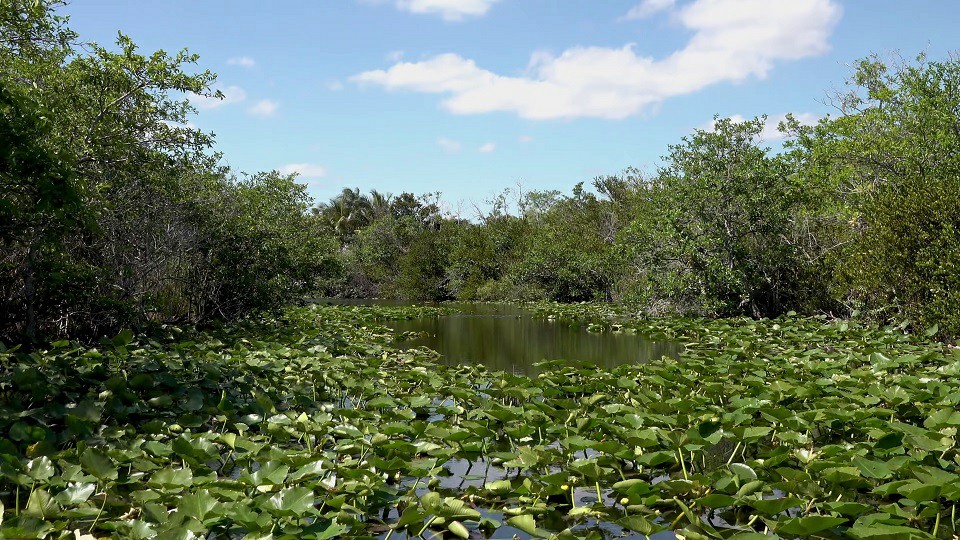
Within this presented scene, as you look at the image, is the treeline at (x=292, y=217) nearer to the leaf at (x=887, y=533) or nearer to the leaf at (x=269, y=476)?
the leaf at (x=269, y=476)

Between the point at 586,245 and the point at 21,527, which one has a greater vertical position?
the point at 586,245

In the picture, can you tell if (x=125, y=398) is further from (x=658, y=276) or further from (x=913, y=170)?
(x=913, y=170)

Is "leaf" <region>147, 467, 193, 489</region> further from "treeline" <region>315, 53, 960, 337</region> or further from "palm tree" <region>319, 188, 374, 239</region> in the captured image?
"palm tree" <region>319, 188, 374, 239</region>

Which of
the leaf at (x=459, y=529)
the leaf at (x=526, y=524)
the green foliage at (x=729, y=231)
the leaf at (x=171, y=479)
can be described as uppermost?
the green foliage at (x=729, y=231)

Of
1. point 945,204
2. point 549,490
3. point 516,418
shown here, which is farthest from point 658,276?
point 549,490

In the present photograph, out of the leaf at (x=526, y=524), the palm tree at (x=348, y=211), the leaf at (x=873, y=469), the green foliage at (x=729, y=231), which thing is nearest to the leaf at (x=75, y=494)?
the leaf at (x=526, y=524)

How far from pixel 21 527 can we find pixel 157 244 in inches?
358

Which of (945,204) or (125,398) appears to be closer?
(125,398)

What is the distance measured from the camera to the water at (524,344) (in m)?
10.8

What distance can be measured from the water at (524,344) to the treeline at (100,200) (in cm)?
425

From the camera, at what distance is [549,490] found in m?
4.08

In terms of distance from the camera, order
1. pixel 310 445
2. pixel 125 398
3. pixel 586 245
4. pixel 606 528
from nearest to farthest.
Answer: pixel 606 528
pixel 310 445
pixel 125 398
pixel 586 245

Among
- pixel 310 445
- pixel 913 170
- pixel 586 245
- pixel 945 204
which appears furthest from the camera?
pixel 586 245

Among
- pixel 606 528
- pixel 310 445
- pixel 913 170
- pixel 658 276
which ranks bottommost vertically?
pixel 606 528
